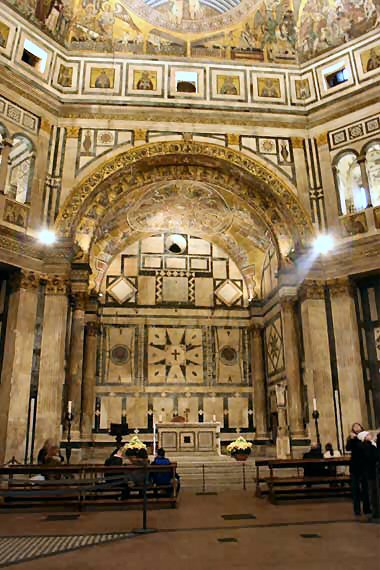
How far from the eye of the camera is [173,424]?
18.2m

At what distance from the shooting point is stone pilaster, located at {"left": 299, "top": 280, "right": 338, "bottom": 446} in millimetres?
15312

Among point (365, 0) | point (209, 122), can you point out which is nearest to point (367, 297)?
point (209, 122)

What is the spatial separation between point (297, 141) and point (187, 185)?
4.55 meters

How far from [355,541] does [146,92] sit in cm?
1658

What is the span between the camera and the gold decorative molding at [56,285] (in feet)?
51.4

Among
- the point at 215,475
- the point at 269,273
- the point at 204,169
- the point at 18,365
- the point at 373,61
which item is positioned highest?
the point at 373,61

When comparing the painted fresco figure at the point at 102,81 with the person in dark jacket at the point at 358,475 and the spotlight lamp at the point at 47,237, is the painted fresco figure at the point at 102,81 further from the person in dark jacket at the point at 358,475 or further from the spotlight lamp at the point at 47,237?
the person in dark jacket at the point at 358,475

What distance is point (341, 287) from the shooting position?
16328 millimetres

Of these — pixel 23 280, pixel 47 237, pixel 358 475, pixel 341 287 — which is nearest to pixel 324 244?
pixel 341 287

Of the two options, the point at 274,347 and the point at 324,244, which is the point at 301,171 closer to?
the point at 324,244

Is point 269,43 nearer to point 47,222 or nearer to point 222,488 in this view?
point 47,222

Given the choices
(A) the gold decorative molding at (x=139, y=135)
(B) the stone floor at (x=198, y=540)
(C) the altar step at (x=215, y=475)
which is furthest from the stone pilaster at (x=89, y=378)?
(B) the stone floor at (x=198, y=540)

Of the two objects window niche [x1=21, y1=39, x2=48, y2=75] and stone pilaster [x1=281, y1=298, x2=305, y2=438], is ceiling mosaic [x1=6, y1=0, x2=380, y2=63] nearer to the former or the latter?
window niche [x1=21, y1=39, x2=48, y2=75]

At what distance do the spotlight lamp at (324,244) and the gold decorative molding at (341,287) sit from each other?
1.09m
